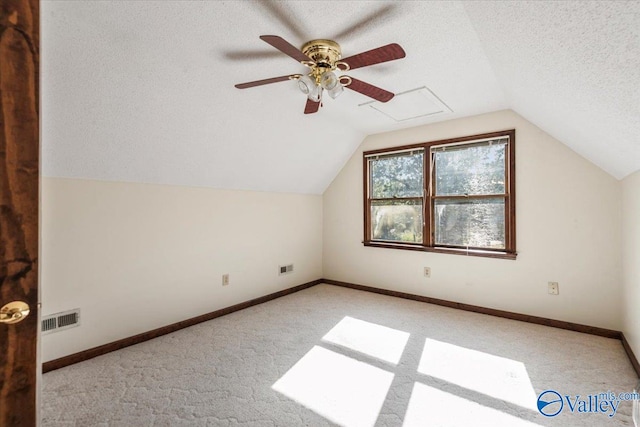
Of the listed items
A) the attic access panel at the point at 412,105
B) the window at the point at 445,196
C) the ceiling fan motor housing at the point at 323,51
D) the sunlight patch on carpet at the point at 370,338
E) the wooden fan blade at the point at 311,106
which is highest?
the attic access panel at the point at 412,105

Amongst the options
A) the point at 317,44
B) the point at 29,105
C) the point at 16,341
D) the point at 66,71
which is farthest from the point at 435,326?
the point at 66,71

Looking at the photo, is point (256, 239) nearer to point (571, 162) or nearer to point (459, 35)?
point (459, 35)

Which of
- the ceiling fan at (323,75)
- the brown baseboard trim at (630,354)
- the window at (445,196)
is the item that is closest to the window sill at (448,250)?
the window at (445,196)

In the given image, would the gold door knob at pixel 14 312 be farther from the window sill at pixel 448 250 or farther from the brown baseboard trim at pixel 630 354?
the window sill at pixel 448 250

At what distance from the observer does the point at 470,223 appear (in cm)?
351

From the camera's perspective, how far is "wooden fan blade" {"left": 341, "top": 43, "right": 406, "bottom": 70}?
157 centimetres

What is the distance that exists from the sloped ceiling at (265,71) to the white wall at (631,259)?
188 mm

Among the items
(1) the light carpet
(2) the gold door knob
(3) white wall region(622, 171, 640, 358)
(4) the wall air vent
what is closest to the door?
(2) the gold door knob

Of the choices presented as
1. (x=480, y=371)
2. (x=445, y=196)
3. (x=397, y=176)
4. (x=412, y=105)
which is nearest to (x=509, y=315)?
(x=480, y=371)

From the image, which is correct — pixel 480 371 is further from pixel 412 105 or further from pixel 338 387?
pixel 412 105

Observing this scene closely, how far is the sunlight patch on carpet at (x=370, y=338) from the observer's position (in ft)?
8.13

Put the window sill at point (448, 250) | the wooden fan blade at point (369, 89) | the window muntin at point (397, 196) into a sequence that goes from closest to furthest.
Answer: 1. the wooden fan blade at point (369, 89)
2. the window sill at point (448, 250)
3. the window muntin at point (397, 196)

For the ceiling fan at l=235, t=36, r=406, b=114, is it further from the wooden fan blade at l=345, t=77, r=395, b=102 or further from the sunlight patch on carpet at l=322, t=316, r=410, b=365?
the sunlight patch on carpet at l=322, t=316, r=410, b=365

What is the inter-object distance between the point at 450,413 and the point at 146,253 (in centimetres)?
275
